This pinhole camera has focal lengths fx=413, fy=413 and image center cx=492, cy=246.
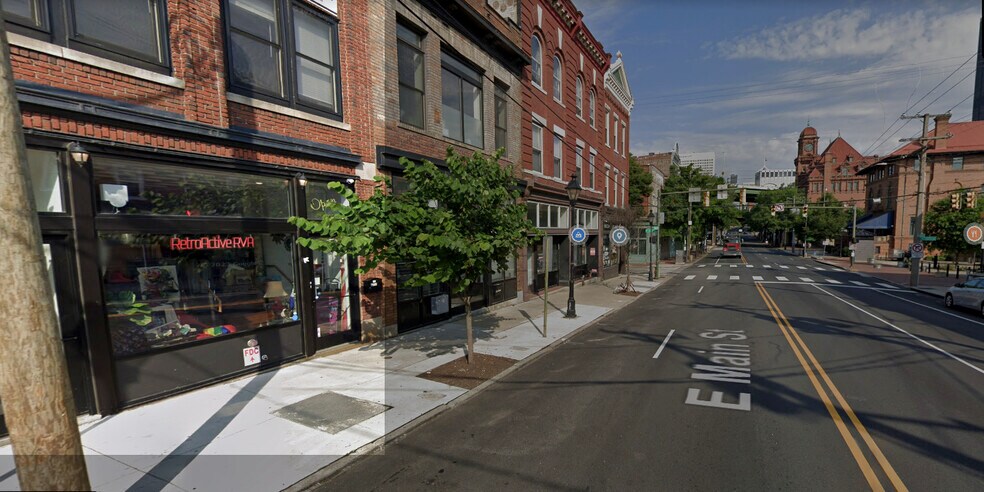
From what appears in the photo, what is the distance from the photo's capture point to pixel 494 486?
4516 millimetres

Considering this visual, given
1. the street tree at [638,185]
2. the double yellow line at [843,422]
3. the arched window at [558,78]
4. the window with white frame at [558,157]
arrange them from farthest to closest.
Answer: the street tree at [638,185]
the arched window at [558,78]
the window with white frame at [558,157]
the double yellow line at [843,422]

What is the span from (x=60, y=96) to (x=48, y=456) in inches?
216

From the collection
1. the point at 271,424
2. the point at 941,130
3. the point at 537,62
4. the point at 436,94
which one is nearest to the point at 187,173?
the point at 271,424

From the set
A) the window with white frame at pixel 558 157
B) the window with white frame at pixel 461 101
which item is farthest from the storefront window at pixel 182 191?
the window with white frame at pixel 558 157

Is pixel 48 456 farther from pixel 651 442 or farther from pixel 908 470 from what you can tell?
pixel 908 470

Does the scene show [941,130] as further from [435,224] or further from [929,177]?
[435,224]

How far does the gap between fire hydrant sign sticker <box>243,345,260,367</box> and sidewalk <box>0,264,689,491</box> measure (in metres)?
0.31

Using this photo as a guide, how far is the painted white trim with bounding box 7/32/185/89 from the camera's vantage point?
17.4ft

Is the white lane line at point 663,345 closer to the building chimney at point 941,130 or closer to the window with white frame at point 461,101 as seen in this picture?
the window with white frame at point 461,101

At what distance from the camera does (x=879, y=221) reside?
49.1 m

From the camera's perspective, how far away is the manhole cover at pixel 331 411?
5.92 metres

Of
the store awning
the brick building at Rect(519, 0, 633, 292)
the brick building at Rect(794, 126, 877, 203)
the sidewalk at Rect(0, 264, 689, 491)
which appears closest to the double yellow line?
the sidewalk at Rect(0, 264, 689, 491)

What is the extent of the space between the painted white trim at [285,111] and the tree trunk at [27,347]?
565 centimetres

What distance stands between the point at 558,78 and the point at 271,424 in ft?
62.7
